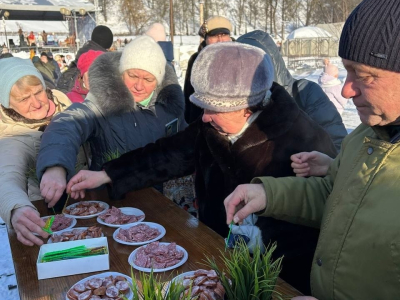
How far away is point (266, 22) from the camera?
39.7 metres

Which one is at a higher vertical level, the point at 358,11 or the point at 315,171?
the point at 358,11

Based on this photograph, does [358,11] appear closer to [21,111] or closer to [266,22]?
[21,111]

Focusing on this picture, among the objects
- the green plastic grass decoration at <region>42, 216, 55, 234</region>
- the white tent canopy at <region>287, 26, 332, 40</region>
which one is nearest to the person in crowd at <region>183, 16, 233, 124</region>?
the green plastic grass decoration at <region>42, 216, 55, 234</region>

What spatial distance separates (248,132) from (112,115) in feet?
3.71

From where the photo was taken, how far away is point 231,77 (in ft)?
5.41

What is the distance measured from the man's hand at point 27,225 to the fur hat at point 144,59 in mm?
1248

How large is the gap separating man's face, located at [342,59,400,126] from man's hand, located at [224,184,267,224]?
0.47 meters

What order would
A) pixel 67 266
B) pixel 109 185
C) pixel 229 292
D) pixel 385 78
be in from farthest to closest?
1. pixel 109 185
2. pixel 67 266
3. pixel 229 292
4. pixel 385 78

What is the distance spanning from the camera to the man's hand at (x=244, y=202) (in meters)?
1.42

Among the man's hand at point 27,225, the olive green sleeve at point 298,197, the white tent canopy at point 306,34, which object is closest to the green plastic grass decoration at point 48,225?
the man's hand at point 27,225

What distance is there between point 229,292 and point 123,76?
1.87 metres

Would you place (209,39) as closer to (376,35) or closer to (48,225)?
(48,225)

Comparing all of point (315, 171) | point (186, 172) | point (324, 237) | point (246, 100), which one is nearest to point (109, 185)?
point (186, 172)

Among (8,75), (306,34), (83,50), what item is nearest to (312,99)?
(8,75)
